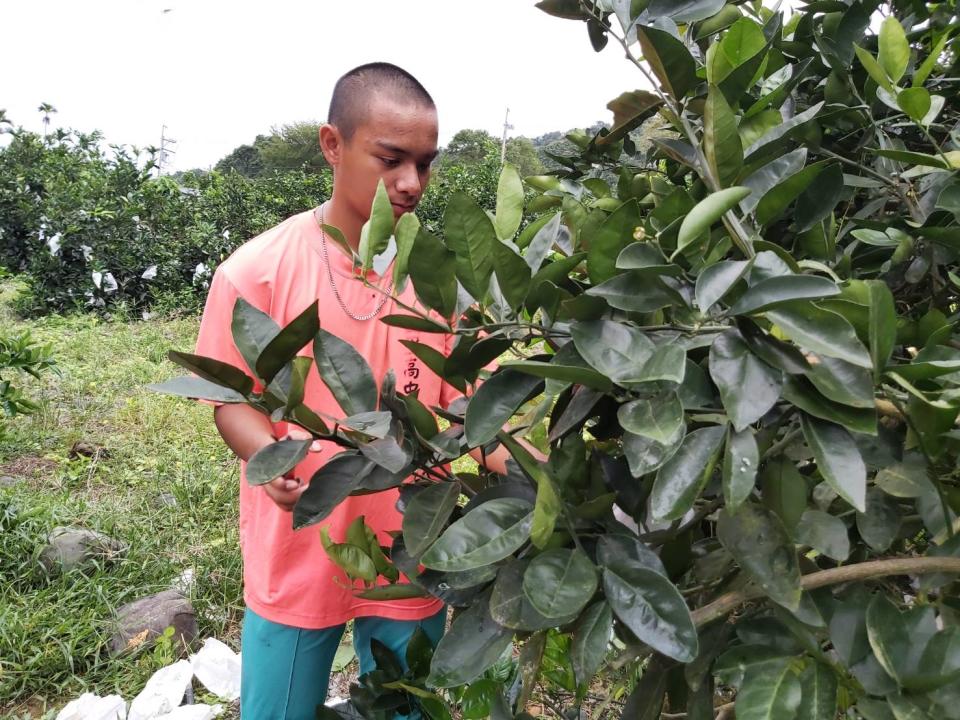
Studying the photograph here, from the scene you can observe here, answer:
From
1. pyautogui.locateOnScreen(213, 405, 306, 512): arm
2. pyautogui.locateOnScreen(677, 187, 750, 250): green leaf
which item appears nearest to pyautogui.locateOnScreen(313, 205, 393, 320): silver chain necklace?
pyautogui.locateOnScreen(213, 405, 306, 512): arm

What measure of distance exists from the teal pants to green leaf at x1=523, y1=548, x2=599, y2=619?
860mm

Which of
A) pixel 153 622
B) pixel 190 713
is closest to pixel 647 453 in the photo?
pixel 190 713

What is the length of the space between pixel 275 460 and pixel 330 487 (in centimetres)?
6

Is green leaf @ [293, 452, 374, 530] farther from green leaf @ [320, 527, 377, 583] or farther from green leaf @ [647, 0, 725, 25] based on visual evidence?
green leaf @ [647, 0, 725, 25]

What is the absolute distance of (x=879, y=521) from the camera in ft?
1.82

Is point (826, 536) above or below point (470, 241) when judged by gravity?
below

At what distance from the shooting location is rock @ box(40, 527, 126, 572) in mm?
2459

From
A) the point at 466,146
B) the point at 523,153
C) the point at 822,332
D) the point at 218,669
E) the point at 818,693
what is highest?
the point at 822,332

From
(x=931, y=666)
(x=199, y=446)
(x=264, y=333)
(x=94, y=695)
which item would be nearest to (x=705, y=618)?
(x=931, y=666)

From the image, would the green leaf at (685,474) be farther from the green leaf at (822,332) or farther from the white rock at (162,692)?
the white rock at (162,692)

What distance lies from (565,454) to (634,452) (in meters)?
0.11

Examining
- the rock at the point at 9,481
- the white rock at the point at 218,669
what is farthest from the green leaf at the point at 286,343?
the rock at the point at 9,481

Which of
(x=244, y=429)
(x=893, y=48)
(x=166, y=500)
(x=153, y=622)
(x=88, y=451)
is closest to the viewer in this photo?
(x=893, y=48)

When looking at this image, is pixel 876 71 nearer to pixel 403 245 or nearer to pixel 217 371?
pixel 403 245
